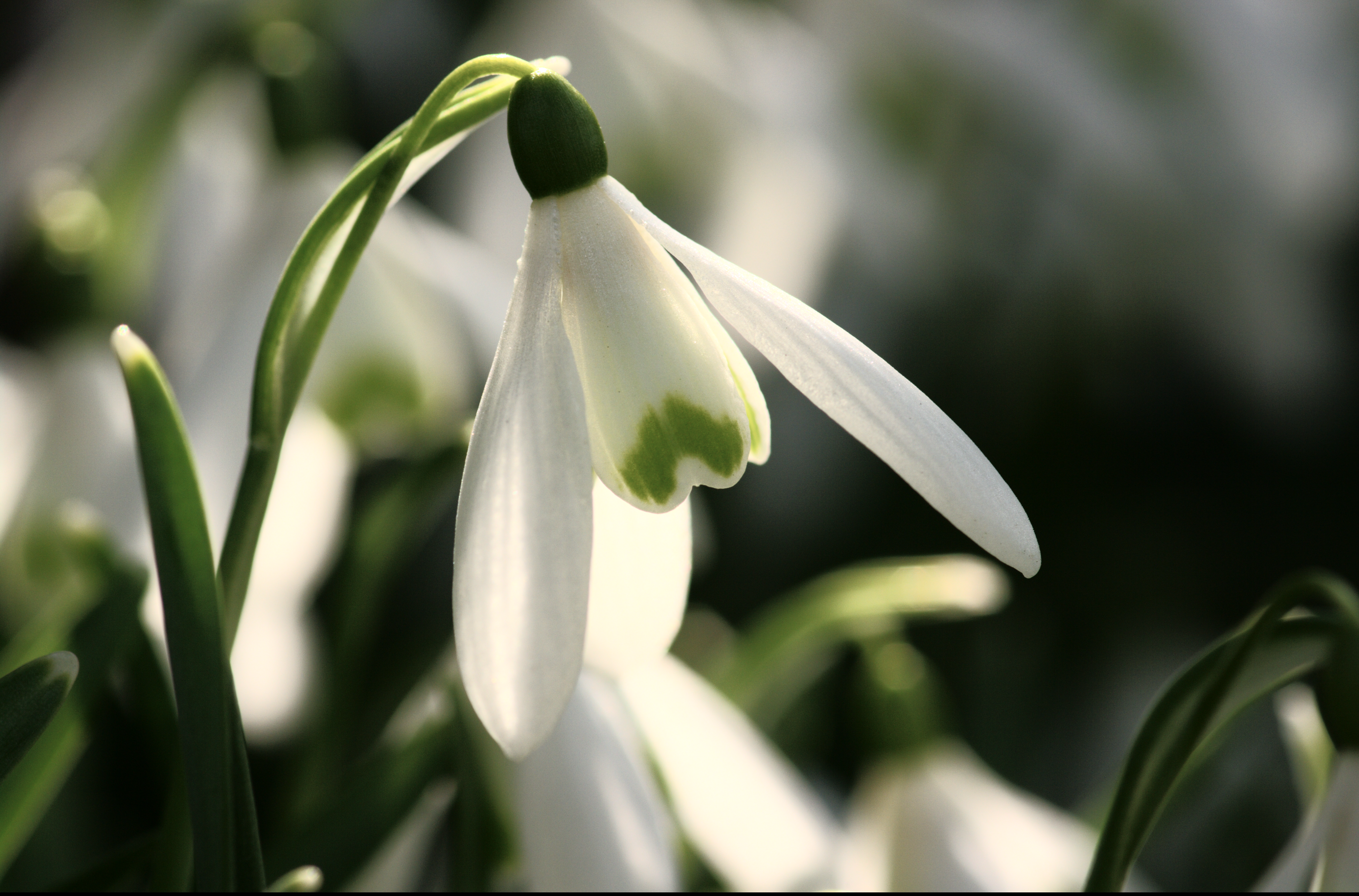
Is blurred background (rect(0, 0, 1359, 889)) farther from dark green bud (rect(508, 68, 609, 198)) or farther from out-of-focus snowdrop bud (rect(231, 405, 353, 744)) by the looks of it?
dark green bud (rect(508, 68, 609, 198))

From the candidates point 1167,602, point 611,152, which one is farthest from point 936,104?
point 1167,602

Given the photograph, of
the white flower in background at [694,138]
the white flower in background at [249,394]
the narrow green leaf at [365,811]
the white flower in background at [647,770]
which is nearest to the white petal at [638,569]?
the white flower in background at [647,770]

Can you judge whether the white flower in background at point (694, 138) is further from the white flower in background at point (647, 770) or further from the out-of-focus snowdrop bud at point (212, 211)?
the white flower in background at point (647, 770)

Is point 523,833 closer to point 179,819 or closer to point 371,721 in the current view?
point 179,819

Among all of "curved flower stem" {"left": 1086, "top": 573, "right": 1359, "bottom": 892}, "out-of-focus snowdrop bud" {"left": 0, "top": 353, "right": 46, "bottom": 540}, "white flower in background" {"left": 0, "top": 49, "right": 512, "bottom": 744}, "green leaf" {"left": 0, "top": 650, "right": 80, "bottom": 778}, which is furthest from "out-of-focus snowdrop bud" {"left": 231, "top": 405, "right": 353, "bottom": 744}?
Result: "curved flower stem" {"left": 1086, "top": 573, "right": 1359, "bottom": 892}

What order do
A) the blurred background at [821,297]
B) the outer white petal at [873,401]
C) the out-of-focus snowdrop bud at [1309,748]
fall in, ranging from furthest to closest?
the blurred background at [821,297]
the out-of-focus snowdrop bud at [1309,748]
the outer white petal at [873,401]
